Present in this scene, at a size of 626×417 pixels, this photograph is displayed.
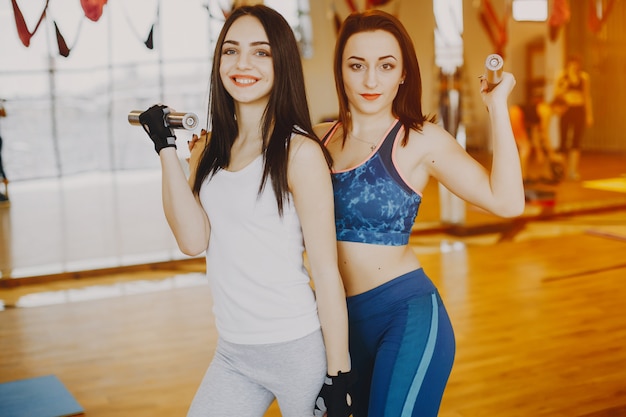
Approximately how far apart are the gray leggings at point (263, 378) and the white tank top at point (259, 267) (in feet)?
0.09

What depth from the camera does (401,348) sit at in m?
1.79

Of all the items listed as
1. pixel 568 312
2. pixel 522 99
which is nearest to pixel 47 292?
pixel 568 312

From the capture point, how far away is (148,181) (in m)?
11.4

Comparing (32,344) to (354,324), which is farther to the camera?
(32,344)

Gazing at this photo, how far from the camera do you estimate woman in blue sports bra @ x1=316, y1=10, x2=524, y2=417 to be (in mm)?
1810

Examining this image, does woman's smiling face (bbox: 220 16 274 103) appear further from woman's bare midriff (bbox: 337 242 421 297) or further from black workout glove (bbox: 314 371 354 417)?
black workout glove (bbox: 314 371 354 417)

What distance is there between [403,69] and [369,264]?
1.67 feet

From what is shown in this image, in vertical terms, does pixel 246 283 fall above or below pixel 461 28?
below

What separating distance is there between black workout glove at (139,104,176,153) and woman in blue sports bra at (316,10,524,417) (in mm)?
484

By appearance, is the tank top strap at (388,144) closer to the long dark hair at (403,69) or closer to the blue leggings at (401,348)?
the long dark hair at (403,69)

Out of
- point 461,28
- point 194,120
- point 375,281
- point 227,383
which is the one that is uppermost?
point 461,28

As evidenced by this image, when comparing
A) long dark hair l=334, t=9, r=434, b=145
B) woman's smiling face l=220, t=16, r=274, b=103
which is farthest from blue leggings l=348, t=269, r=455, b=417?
woman's smiling face l=220, t=16, r=274, b=103

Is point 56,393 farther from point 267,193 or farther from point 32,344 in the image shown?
point 267,193

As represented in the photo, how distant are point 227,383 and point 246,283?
22 cm
